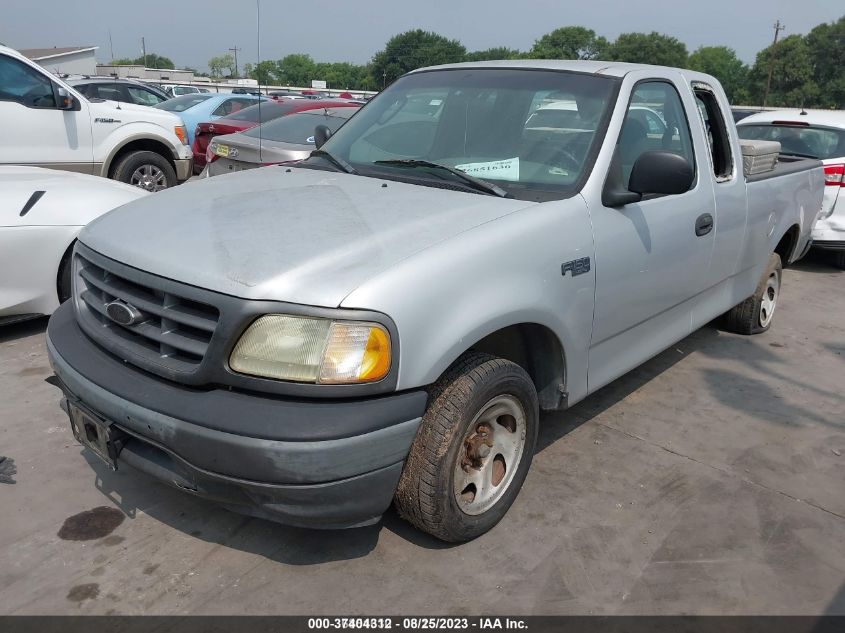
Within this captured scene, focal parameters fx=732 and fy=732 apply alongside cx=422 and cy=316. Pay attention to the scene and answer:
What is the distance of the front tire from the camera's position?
101 inches

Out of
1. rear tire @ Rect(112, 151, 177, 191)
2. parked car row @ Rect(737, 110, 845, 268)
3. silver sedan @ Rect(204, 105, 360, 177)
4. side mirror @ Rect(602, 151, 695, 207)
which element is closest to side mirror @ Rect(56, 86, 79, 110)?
rear tire @ Rect(112, 151, 177, 191)

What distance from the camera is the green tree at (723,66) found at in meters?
98.0

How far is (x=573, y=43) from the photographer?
100438 millimetres

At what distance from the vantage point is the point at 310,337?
2299 mm

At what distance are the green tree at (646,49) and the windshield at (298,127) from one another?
9258cm

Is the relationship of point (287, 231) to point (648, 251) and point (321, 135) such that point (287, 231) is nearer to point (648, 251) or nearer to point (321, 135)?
point (648, 251)

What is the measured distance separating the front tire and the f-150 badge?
0.45 meters

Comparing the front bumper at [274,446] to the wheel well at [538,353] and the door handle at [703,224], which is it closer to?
the wheel well at [538,353]

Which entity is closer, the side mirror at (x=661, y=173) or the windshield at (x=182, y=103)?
the side mirror at (x=661, y=173)

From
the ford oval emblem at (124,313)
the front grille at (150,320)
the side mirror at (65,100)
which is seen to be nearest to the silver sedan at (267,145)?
the side mirror at (65,100)

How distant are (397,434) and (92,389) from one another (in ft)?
3.65

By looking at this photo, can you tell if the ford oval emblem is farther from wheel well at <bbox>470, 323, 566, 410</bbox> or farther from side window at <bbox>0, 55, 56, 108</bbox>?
side window at <bbox>0, 55, 56, 108</bbox>

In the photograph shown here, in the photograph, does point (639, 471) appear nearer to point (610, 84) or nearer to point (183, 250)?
point (610, 84)

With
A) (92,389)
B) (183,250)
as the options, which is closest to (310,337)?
(183,250)
